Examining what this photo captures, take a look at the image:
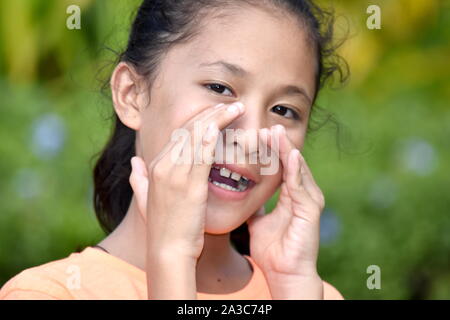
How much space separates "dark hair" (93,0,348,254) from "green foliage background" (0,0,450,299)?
1.14 ft

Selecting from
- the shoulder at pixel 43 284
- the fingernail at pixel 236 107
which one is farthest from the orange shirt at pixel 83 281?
the fingernail at pixel 236 107

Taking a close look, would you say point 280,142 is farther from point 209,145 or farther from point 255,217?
point 255,217

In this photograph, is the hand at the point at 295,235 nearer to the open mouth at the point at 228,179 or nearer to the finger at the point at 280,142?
the finger at the point at 280,142

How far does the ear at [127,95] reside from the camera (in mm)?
2301

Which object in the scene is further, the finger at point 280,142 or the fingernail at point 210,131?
the finger at point 280,142

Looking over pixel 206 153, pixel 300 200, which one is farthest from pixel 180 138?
pixel 300 200

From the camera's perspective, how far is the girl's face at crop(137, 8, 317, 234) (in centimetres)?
207

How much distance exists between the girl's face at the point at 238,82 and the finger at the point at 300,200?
0.05 meters

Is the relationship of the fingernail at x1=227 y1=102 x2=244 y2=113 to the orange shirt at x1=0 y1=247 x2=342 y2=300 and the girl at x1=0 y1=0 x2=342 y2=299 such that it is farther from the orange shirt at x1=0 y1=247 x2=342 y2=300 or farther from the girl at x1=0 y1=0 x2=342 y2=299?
the orange shirt at x1=0 y1=247 x2=342 y2=300

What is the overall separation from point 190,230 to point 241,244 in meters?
0.82

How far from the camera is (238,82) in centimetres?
206

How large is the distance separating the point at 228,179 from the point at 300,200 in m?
0.23

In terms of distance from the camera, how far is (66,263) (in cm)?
212

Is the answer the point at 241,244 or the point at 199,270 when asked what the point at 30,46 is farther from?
the point at 199,270
